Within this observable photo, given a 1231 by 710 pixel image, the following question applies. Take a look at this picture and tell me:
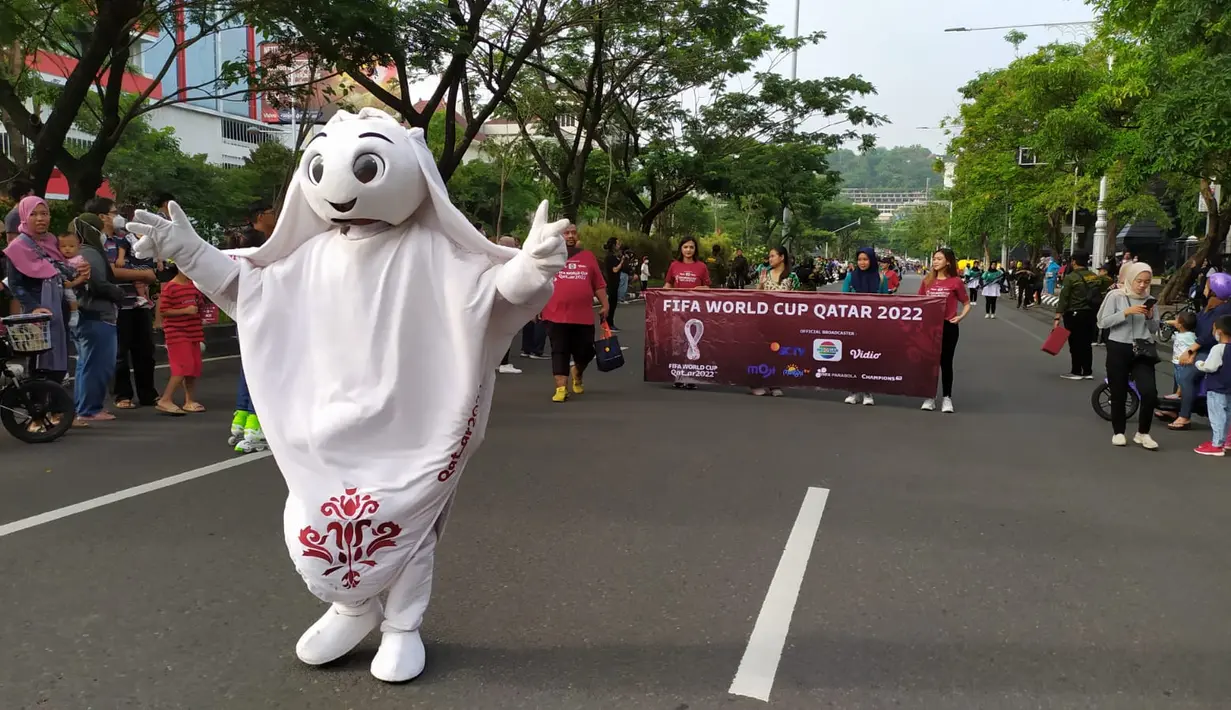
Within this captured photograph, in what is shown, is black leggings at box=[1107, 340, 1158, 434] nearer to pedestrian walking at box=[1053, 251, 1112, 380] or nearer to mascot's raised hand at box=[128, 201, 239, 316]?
pedestrian walking at box=[1053, 251, 1112, 380]

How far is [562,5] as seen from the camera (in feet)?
54.7

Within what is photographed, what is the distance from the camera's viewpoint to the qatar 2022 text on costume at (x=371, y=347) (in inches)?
113

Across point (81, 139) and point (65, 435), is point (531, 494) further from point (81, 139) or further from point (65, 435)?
point (81, 139)

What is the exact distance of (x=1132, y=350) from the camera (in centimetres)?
732

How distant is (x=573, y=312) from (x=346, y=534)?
19.4 feet

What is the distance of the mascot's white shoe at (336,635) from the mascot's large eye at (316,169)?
1.37 m

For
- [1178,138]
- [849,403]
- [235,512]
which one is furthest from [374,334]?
[1178,138]

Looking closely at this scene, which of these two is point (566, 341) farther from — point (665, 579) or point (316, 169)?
point (316, 169)

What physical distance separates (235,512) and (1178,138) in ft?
33.6

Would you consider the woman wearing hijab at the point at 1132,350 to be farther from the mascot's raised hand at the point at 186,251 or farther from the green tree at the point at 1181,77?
the mascot's raised hand at the point at 186,251

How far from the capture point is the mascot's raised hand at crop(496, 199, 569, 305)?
2.82 metres

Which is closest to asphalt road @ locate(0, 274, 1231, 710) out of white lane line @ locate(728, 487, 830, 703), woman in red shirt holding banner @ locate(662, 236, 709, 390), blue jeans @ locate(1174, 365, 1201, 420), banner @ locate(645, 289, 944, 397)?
white lane line @ locate(728, 487, 830, 703)

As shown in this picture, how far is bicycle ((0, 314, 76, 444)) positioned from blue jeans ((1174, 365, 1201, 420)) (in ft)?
28.5

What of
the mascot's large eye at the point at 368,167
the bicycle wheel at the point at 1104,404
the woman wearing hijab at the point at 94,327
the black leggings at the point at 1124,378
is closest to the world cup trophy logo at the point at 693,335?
the bicycle wheel at the point at 1104,404
